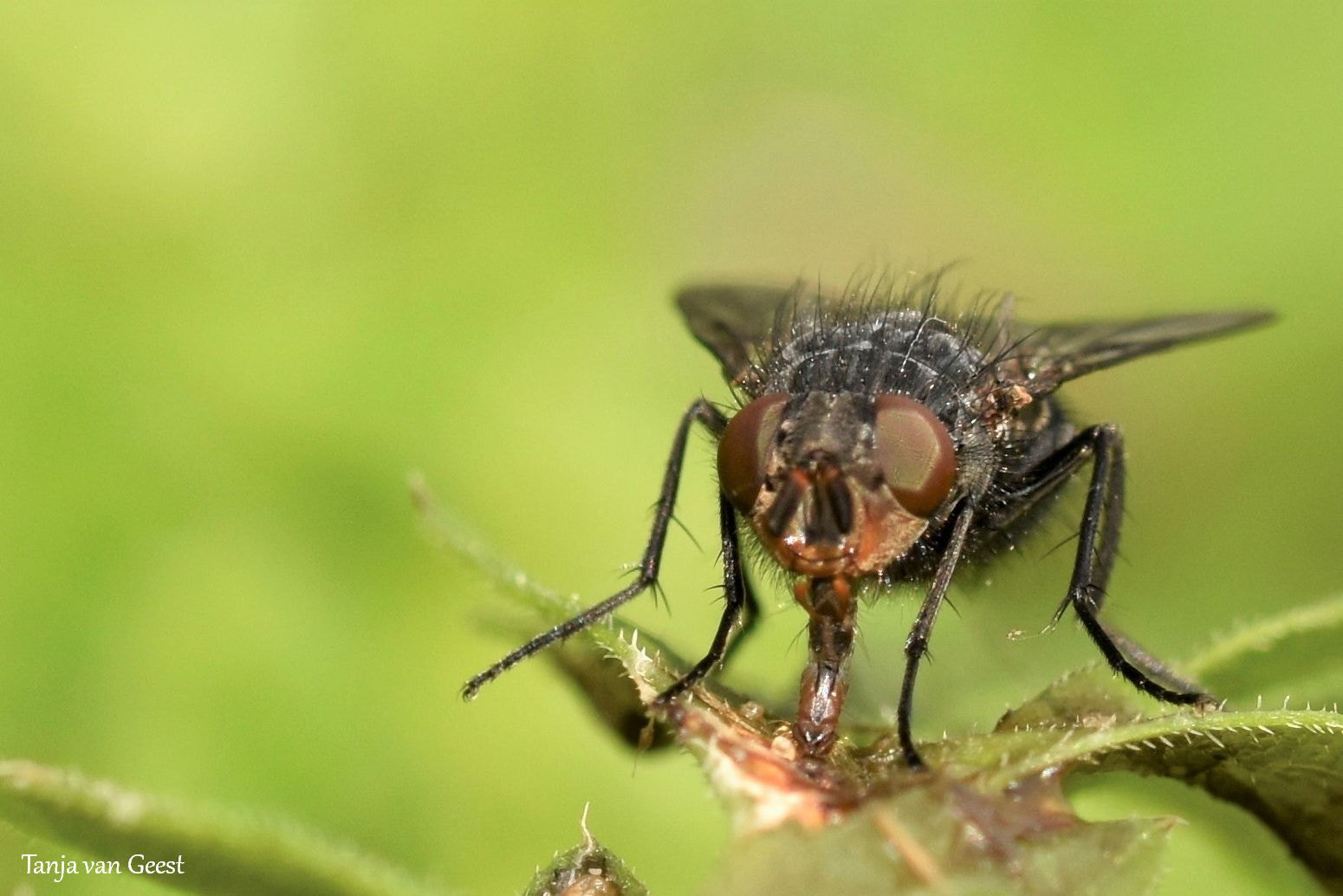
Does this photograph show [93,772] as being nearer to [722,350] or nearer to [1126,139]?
[722,350]

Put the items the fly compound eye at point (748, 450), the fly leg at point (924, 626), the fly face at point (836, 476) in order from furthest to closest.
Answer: the fly compound eye at point (748, 450), the fly face at point (836, 476), the fly leg at point (924, 626)

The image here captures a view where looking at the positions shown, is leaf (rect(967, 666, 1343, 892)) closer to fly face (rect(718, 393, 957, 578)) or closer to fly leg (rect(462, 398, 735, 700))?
fly face (rect(718, 393, 957, 578))

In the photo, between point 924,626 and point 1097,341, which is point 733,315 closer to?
point 1097,341

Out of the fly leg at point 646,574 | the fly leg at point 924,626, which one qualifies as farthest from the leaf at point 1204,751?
the fly leg at point 646,574

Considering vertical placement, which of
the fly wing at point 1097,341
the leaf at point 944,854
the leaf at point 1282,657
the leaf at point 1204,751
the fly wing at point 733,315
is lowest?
the leaf at point 944,854

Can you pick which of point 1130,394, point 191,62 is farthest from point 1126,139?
point 191,62

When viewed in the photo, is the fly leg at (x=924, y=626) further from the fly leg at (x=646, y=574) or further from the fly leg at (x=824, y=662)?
the fly leg at (x=646, y=574)

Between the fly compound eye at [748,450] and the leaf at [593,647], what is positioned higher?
the fly compound eye at [748,450]
